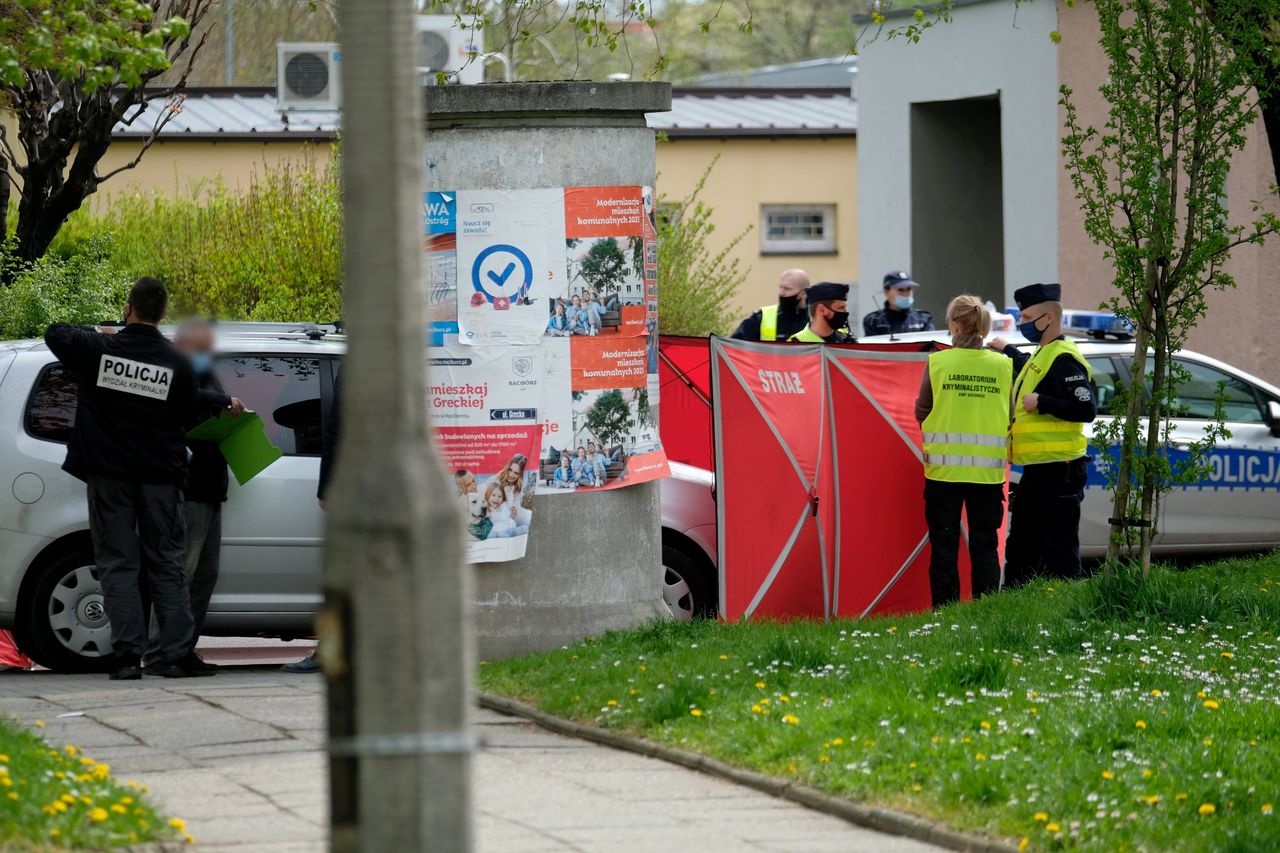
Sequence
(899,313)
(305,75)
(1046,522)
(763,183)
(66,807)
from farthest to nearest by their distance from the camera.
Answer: (763,183)
(305,75)
(899,313)
(1046,522)
(66,807)

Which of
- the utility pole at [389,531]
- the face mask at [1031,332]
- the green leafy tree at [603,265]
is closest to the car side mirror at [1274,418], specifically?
the face mask at [1031,332]

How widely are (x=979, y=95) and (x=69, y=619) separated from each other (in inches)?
568

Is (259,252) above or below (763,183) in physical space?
below

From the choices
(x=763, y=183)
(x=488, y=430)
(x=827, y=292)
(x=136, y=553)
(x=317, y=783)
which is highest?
(x=763, y=183)

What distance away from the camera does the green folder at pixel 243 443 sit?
898 centimetres

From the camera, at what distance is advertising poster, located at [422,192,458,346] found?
8.70 meters

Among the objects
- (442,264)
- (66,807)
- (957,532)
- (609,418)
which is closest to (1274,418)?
(957,532)

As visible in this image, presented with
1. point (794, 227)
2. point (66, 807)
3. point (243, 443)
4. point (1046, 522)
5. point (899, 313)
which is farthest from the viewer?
point (794, 227)

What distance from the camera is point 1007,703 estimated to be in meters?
7.09

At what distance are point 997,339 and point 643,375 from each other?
10.8 feet

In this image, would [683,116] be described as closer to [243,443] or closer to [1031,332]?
[1031,332]

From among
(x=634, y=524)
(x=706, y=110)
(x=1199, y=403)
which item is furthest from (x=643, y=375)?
(x=706, y=110)

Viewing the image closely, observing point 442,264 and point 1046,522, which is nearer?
point 442,264

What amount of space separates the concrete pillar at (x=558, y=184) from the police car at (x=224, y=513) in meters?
1.12
